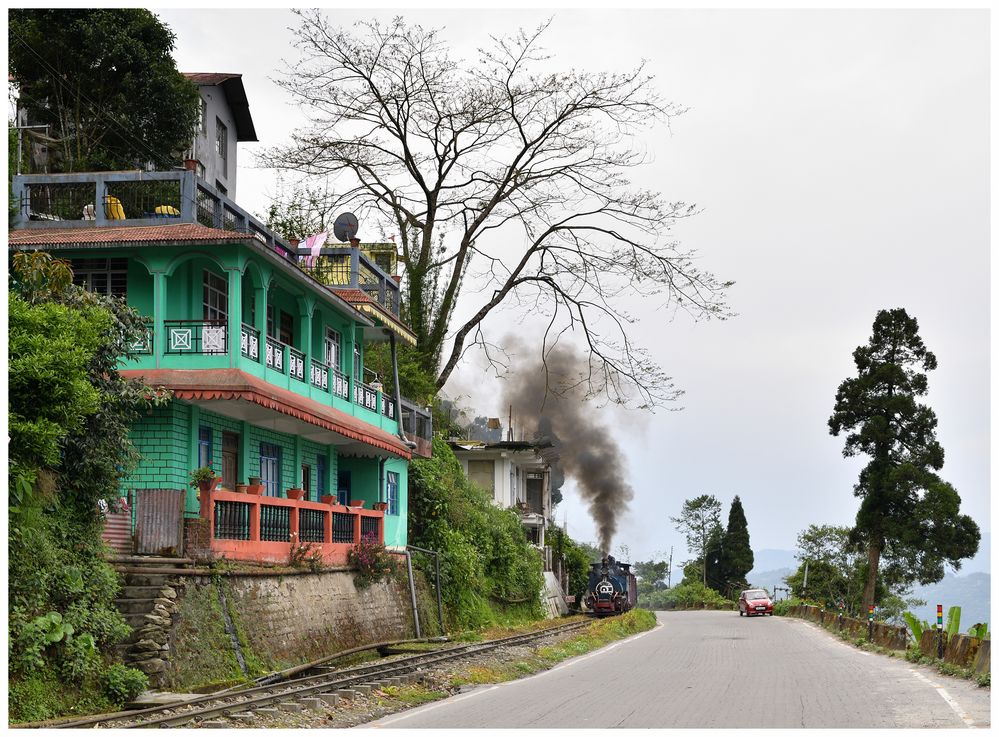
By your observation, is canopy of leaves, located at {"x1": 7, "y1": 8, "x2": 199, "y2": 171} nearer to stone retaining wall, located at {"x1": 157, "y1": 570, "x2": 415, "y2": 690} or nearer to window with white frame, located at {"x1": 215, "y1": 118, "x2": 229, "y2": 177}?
window with white frame, located at {"x1": 215, "y1": 118, "x2": 229, "y2": 177}

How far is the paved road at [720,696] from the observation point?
1382cm

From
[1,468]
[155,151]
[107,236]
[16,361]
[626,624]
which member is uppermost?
[155,151]

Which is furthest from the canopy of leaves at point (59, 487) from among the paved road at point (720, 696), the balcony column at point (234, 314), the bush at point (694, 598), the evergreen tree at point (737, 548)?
the evergreen tree at point (737, 548)

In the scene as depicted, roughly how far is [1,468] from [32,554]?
1.47 meters

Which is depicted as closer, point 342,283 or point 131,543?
point 131,543

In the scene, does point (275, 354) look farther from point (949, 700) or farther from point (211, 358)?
point (949, 700)

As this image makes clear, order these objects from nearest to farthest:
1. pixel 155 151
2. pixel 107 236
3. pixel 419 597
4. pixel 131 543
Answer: pixel 131 543 < pixel 107 236 < pixel 419 597 < pixel 155 151

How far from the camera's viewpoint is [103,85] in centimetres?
3641

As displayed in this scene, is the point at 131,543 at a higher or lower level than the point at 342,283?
lower

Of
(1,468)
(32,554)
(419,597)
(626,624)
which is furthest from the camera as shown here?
(626,624)

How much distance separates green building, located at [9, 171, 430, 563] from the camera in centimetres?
2005

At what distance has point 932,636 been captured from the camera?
77.1 feet

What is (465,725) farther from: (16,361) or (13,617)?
(16,361)

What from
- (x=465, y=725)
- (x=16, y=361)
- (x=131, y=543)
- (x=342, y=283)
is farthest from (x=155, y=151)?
(x=465, y=725)
